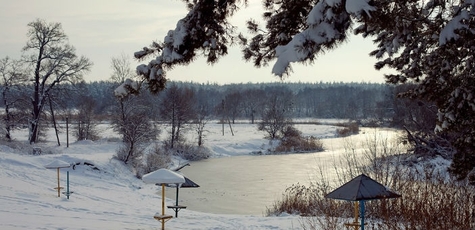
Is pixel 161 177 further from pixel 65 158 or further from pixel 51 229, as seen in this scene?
pixel 65 158

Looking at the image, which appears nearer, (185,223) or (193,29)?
(193,29)

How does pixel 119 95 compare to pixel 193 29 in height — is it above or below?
below

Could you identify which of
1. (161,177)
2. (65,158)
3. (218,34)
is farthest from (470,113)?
(65,158)

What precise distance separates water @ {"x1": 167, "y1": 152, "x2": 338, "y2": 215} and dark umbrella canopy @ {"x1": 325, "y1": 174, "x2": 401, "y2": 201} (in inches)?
282

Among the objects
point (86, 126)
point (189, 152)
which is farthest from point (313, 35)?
point (86, 126)

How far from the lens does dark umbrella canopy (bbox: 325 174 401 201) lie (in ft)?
21.5

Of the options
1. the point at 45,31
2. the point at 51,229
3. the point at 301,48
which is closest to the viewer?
the point at 301,48

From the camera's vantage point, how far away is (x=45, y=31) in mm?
31422

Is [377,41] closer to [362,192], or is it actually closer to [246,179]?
[362,192]

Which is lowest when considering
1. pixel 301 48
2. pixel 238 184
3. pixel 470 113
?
pixel 238 184

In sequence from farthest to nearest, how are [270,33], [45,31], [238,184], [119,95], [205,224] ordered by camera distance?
[45,31], [238,184], [205,224], [270,33], [119,95]

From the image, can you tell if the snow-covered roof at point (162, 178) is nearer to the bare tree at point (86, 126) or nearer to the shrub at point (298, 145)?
the shrub at point (298, 145)

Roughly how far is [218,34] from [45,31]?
28.9 metres

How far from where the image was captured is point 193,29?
552cm
